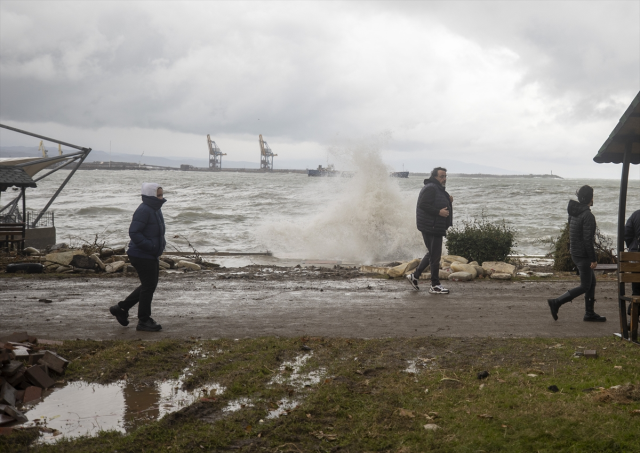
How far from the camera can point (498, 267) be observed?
12.0 meters

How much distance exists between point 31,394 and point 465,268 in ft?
28.3

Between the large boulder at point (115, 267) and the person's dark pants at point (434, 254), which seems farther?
the large boulder at point (115, 267)

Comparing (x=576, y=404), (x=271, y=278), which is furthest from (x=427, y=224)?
(x=576, y=404)

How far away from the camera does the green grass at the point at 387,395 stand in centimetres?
366

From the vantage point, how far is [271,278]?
38.9 ft

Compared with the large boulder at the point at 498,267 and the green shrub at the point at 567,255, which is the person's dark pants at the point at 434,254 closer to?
the large boulder at the point at 498,267

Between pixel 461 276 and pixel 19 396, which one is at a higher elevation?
pixel 461 276

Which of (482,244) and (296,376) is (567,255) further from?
(296,376)

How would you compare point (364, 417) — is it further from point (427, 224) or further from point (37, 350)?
point (427, 224)

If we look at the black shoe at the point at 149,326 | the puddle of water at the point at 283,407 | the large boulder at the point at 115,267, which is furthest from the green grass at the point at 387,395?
the large boulder at the point at 115,267

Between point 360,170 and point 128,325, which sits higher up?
point 360,170

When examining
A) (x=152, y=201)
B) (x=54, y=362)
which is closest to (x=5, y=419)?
(x=54, y=362)

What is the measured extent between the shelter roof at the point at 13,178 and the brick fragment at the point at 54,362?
12877mm

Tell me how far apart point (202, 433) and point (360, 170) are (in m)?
19.8
